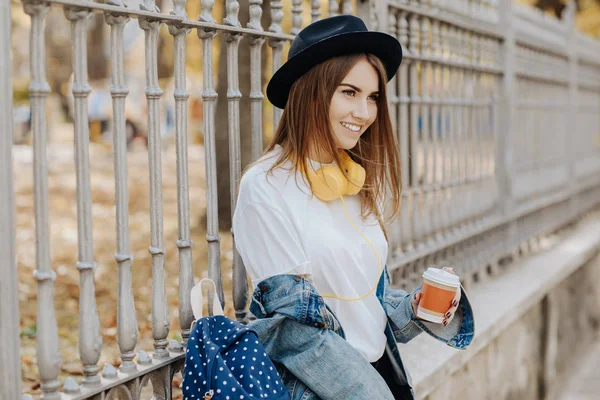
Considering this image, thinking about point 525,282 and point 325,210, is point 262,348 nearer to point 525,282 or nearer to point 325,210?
point 325,210

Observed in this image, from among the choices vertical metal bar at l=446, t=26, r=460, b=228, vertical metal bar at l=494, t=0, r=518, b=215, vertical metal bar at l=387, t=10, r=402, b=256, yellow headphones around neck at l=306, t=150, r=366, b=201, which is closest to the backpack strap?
yellow headphones around neck at l=306, t=150, r=366, b=201

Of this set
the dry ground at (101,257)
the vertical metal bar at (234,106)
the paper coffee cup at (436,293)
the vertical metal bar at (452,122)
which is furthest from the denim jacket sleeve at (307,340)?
the vertical metal bar at (452,122)

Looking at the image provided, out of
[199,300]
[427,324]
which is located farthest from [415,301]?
Answer: [199,300]

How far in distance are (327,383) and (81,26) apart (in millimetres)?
1230

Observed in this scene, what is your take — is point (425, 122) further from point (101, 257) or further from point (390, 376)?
point (101, 257)

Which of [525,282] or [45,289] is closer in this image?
[45,289]

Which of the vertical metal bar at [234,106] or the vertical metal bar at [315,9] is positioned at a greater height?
the vertical metal bar at [315,9]

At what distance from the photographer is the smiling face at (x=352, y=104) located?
2553 millimetres

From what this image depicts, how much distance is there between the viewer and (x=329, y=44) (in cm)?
250

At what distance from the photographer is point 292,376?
2453 mm

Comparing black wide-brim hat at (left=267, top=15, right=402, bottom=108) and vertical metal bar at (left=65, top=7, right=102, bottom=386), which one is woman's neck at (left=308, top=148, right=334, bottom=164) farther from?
vertical metal bar at (left=65, top=7, right=102, bottom=386)

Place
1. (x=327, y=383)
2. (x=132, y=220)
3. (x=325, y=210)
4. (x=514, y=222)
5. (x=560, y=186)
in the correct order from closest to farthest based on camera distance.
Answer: (x=327, y=383), (x=325, y=210), (x=514, y=222), (x=560, y=186), (x=132, y=220)

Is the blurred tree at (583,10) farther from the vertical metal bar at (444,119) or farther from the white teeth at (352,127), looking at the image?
the white teeth at (352,127)

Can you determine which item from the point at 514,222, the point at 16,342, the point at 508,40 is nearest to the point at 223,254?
the point at 514,222
